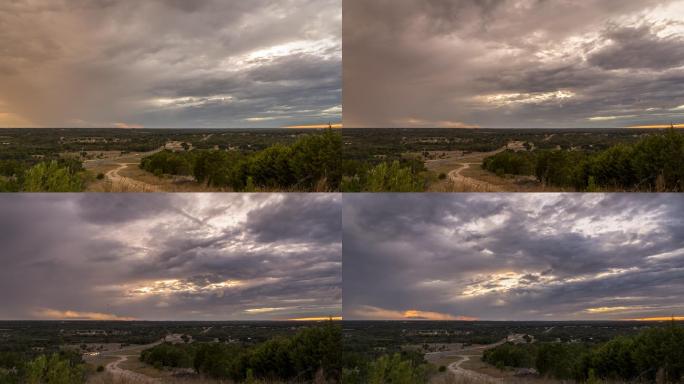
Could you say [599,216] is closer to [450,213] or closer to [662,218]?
[662,218]

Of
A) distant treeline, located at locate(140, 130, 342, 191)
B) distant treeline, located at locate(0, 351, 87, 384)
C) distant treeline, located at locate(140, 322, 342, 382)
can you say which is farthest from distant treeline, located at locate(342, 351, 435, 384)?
distant treeline, located at locate(0, 351, 87, 384)

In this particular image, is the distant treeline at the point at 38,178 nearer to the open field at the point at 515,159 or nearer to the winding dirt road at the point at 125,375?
the winding dirt road at the point at 125,375

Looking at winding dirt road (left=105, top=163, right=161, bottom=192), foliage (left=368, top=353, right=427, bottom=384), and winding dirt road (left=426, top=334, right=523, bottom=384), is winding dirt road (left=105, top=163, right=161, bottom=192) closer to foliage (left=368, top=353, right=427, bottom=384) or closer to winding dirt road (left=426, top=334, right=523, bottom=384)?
foliage (left=368, top=353, right=427, bottom=384)

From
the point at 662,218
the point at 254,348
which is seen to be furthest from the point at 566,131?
the point at 254,348

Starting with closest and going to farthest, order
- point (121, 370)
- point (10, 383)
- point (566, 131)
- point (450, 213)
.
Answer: point (10, 383) → point (121, 370) → point (450, 213) → point (566, 131)

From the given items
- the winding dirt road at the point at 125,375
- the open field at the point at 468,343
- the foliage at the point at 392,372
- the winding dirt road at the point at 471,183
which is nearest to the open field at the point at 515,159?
the winding dirt road at the point at 471,183
